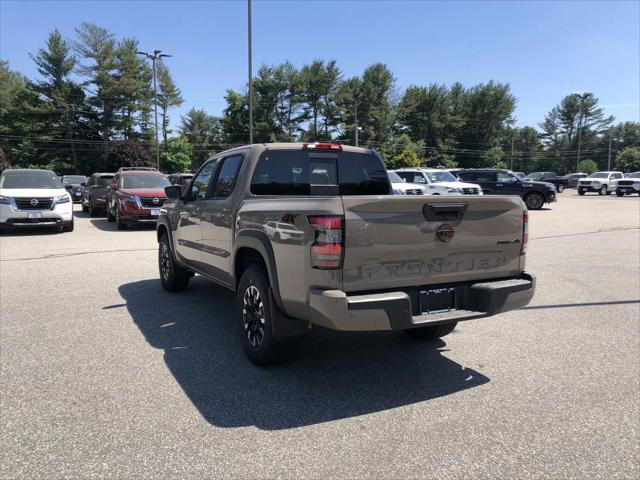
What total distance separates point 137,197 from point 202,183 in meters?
10.0

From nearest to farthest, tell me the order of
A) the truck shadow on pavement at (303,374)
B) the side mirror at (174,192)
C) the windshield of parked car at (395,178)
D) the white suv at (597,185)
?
the truck shadow on pavement at (303,374) → the side mirror at (174,192) → the windshield of parked car at (395,178) → the white suv at (597,185)

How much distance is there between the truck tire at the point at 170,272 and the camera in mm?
6773

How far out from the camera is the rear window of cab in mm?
4844

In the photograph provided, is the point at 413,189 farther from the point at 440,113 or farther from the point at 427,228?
the point at 440,113

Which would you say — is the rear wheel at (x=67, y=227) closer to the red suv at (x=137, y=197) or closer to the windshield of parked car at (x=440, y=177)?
the red suv at (x=137, y=197)

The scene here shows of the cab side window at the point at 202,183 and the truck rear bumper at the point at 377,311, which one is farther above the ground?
the cab side window at the point at 202,183

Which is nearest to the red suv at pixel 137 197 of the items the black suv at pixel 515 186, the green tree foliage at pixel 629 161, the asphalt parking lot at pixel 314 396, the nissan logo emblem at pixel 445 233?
the asphalt parking lot at pixel 314 396

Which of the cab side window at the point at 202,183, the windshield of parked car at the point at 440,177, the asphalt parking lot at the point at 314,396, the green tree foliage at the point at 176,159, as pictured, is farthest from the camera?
the green tree foliage at the point at 176,159

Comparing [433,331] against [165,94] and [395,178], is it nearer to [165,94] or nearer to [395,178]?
[395,178]

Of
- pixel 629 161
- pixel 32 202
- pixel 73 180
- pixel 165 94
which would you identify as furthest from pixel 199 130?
pixel 32 202

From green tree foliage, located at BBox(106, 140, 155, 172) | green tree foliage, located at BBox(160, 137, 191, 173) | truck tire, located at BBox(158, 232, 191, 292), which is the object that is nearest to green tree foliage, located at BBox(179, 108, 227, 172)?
green tree foliage, located at BBox(160, 137, 191, 173)

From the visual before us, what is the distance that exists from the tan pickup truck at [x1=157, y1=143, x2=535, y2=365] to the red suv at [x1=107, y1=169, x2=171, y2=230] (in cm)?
1036

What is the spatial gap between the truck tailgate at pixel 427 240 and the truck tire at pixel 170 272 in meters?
3.88

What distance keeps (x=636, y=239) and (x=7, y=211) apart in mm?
16412
